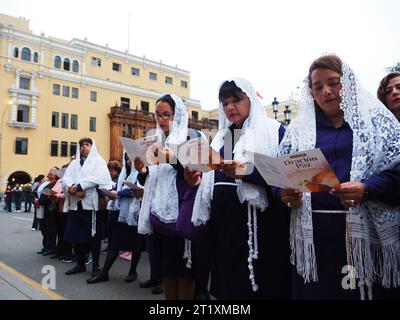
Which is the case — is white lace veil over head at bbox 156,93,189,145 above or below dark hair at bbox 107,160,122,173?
above

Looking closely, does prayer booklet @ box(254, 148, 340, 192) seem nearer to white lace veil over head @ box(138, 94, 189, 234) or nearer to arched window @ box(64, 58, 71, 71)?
white lace veil over head @ box(138, 94, 189, 234)

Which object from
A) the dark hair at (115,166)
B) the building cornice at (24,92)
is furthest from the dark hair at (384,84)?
the building cornice at (24,92)

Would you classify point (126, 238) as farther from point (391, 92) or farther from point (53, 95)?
point (53, 95)

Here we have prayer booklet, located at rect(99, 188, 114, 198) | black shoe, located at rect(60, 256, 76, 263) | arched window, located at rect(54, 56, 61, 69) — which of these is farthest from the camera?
arched window, located at rect(54, 56, 61, 69)

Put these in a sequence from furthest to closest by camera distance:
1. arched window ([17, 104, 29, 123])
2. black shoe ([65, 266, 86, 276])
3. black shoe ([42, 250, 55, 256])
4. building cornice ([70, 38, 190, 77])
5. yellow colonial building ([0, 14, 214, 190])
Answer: building cornice ([70, 38, 190, 77]) → arched window ([17, 104, 29, 123]) → yellow colonial building ([0, 14, 214, 190]) → black shoe ([42, 250, 55, 256]) → black shoe ([65, 266, 86, 276])

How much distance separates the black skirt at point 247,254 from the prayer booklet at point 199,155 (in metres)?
0.32

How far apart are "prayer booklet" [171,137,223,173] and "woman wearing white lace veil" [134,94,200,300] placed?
360mm

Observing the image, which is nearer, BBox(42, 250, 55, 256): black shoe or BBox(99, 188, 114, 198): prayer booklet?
BBox(99, 188, 114, 198): prayer booklet

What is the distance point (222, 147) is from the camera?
254 centimetres

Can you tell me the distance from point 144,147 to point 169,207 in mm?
523

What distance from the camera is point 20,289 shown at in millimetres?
4250

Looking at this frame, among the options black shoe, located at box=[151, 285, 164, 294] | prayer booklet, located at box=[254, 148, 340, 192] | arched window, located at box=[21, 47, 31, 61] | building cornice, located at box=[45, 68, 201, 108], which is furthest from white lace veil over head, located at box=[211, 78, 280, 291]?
arched window, located at box=[21, 47, 31, 61]

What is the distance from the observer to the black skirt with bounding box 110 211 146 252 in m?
4.87

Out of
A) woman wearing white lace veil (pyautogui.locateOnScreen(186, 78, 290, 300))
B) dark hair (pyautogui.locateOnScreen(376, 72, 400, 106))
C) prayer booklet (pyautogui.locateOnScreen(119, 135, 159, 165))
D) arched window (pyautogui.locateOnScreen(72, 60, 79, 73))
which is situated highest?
arched window (pyautogui.locateOnScreen(72, 60, 79, 73))
